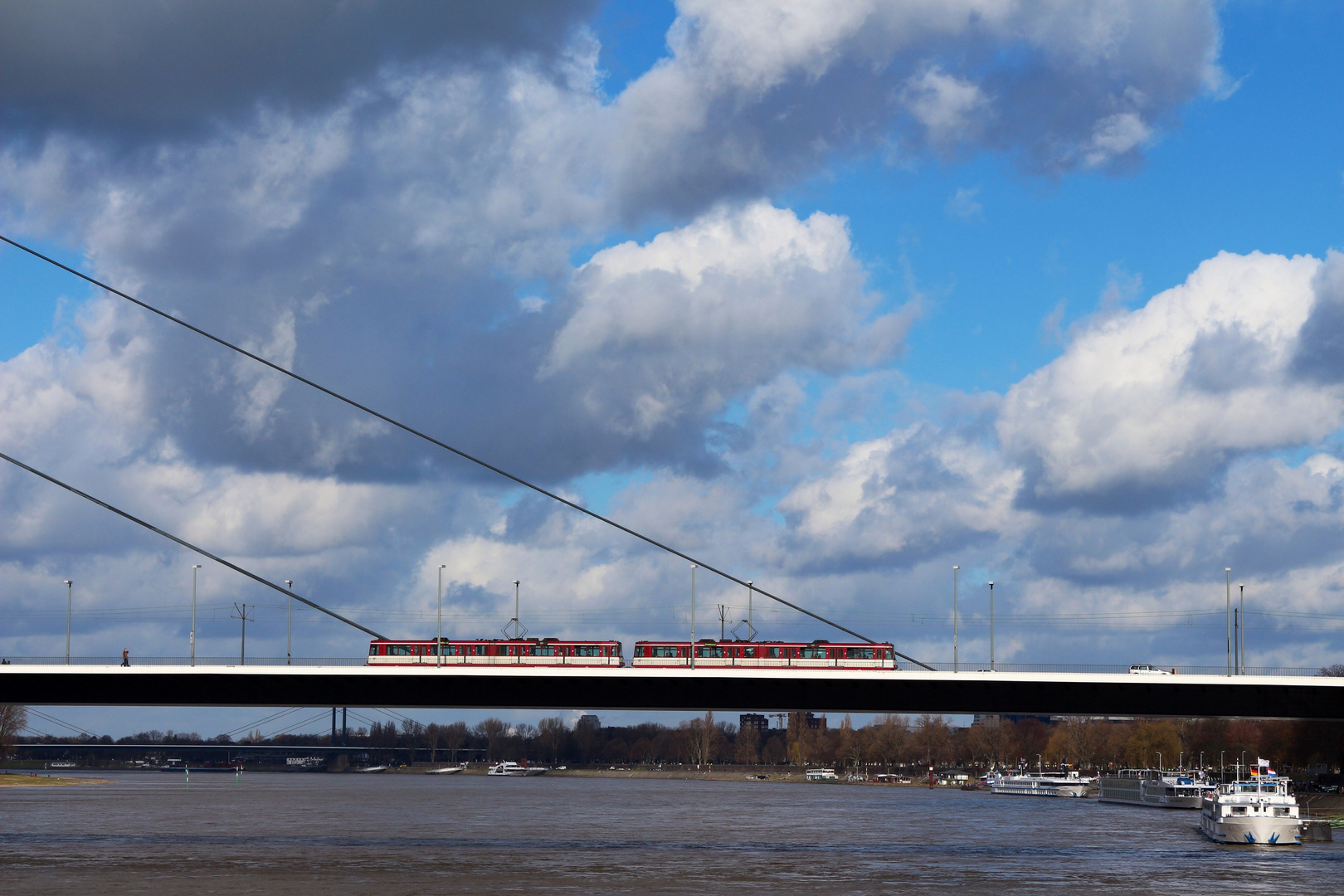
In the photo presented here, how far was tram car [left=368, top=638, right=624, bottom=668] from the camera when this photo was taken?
7656cm

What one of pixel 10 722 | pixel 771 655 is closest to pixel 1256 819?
pixel 771 655

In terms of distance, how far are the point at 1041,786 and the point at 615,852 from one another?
401ft

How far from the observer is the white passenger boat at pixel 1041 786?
171m

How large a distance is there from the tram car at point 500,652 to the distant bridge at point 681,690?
10.1m

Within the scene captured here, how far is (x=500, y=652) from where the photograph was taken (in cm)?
7838

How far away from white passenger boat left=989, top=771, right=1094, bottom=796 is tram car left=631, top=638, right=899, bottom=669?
109 metres

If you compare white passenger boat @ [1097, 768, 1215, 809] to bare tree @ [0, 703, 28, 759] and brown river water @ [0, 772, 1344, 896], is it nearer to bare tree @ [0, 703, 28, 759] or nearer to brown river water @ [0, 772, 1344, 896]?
brown river water @ [0, 772, 1344, 896]

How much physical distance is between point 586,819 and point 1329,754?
8021cm

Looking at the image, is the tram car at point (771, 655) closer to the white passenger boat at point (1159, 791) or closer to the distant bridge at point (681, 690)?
the distant bridge at point (681, 690)

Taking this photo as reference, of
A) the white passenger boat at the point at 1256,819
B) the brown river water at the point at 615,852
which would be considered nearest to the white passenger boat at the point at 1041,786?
the brown river water at the point at 615,852

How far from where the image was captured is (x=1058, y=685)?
207 ft

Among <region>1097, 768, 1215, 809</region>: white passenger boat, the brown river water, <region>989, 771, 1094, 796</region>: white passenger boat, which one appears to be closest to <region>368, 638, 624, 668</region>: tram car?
the brown river water

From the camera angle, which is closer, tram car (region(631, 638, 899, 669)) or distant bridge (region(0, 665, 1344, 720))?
distant bridge (region(0, 665, 1344, 720))

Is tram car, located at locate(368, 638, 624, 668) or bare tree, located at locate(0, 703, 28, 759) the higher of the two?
tram car, located at locate(368, 638, 624, 668)
